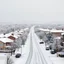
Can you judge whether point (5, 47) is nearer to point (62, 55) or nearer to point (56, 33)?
point (62, 55)

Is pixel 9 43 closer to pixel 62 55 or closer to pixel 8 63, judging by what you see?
pixel 62 55

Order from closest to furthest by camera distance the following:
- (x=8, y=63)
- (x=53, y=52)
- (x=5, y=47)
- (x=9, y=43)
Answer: (x=8, y=63)
(x=53, y=52)
(x=5, y=47)
(x=9, y=43)

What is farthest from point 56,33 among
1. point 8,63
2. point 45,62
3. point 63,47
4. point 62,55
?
point 8,63

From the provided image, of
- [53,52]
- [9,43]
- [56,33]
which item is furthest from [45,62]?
[56,33]

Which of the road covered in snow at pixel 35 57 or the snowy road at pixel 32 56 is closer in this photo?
the road covered in snow at pixel 35 57

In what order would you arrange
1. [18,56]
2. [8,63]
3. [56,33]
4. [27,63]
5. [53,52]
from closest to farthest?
[8,63], [27,63], [18,56], [53,52], [56,33]

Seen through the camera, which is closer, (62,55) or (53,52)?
(62,55)

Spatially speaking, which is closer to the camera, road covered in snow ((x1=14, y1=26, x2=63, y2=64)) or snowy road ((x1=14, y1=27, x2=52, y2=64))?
road covered in snow ((x1=14, y1=26, x2=63, y2=64))

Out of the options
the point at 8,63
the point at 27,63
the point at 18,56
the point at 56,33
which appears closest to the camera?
the point at 8,63

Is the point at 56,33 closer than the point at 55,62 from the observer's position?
No

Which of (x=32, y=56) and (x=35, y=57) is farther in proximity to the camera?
(x=32, y=56)
